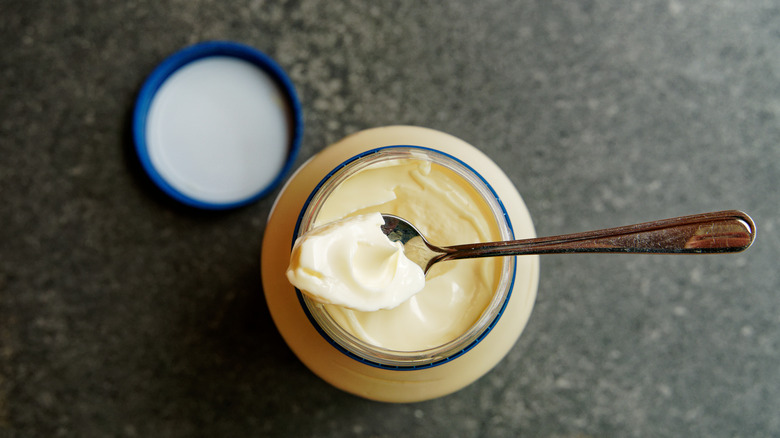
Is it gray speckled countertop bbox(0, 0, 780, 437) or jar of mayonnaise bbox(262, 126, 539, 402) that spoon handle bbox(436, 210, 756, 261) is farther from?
gray speckled countertop bbox(0, 0, 780, 437)

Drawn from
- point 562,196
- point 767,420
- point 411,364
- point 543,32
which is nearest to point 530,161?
point 562,196

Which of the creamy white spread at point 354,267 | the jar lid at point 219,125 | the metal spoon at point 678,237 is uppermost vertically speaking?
the jar lid at point 219,125

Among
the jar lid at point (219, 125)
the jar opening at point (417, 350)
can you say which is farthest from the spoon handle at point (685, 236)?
the jar lid at point (219, 125)

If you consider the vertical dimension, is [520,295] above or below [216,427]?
above

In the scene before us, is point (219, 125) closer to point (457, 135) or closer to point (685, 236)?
point (457, 135)

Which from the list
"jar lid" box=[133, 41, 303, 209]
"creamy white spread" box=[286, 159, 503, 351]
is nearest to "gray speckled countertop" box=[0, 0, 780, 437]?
"jar lid" box=[133, 41, 303, 209]

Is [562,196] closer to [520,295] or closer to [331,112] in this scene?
[520,295]

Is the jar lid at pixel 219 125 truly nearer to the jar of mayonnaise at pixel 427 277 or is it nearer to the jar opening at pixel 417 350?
the jar of mayonnaise at pixel 427 277
